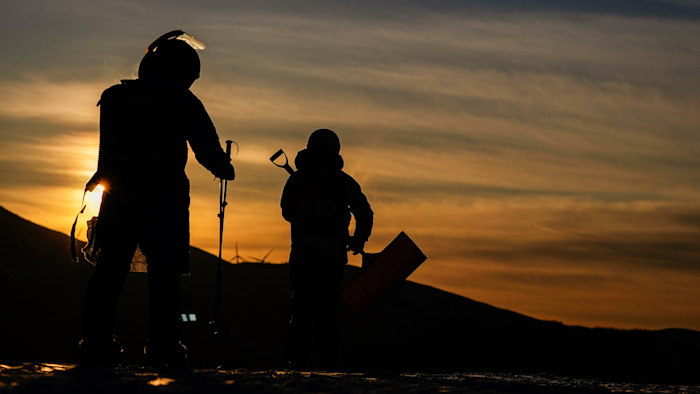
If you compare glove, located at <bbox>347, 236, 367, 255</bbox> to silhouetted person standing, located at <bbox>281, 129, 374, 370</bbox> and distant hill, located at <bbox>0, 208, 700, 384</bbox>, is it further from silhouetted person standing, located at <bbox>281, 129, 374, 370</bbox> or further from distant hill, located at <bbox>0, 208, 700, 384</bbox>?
distant hill, located at <bbox>0, 208, 700, 384</bbox>

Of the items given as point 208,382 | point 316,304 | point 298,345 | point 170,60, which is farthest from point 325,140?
point 208,382

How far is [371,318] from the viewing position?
93.4 feet

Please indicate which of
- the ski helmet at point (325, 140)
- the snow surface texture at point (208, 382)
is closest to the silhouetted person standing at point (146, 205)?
the snow surface texture at point (208, 382)

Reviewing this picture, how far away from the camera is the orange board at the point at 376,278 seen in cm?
888

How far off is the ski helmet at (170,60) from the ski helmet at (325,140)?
2230mm

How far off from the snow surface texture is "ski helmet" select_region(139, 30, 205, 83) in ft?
7.50

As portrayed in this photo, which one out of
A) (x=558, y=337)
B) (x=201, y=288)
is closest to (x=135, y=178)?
(x=201, y=288)

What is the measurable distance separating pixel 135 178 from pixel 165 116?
1.51 ft

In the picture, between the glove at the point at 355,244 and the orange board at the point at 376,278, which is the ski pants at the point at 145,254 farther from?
the orange board at the point at 376,278

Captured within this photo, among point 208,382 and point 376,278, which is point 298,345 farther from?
point 208,382

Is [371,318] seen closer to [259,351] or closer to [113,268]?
[259,351]

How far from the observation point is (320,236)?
7.27 meters

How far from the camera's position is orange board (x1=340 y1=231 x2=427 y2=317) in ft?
29.1

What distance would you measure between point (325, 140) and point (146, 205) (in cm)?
278
